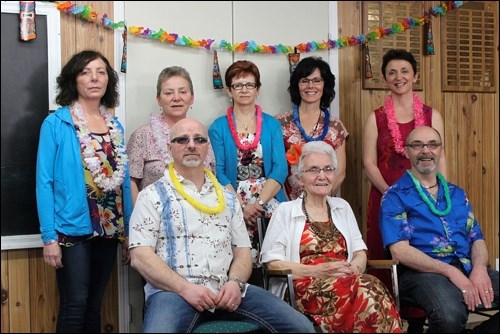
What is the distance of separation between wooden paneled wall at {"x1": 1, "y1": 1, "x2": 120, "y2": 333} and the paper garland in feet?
0.25

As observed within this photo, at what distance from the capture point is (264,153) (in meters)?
3.51

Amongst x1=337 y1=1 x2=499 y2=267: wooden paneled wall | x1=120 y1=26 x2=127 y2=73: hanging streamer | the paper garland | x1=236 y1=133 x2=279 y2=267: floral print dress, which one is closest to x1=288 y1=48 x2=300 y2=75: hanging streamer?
the paper garland

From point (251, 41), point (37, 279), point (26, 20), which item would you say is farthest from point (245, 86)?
point (37, 279)

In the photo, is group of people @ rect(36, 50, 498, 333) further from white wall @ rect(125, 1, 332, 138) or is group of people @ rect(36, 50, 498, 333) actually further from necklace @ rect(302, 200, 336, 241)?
white wall @ rect(125, 1, 332, 138)

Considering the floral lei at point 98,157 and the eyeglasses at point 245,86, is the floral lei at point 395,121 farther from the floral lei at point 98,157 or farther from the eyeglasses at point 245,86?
the floral lei at point 98,157

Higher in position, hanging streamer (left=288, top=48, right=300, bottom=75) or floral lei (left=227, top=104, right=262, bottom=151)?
hanging streamer (left=288, top=48, right=300, bottom=75)

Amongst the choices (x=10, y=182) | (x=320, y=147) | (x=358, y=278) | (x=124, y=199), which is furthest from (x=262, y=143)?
(x=10, y=182)

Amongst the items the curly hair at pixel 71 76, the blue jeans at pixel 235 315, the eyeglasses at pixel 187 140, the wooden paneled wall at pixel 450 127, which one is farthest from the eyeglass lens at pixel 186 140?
the wooden paneled wall at pixel 450 127

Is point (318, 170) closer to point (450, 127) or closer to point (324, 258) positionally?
point (324, 258)

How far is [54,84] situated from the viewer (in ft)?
11.5

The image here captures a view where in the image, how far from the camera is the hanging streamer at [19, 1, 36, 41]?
3.39 metres

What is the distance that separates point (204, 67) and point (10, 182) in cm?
133

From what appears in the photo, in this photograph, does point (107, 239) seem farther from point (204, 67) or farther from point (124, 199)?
point (204, 67)

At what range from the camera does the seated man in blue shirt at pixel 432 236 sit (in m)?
2.93
